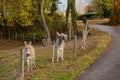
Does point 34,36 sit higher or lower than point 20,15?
lower

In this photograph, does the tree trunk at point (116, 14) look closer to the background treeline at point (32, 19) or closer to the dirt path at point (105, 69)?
the background treeline at point (32, 19)

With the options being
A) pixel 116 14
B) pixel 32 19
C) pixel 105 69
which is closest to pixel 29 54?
pixel 105 69

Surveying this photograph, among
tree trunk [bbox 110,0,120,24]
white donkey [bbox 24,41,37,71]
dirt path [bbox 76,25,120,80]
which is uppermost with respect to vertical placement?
white donkey [bbox 24,41,37,71]

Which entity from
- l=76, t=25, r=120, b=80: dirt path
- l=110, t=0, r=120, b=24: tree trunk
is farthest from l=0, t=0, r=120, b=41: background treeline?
l=76, t=25, r=120, b=80: dirt path

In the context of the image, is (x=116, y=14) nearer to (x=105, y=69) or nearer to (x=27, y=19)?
(x=27, y=19)

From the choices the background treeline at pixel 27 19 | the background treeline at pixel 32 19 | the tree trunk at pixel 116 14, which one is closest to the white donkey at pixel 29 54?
the background treeline at pixel 32 19

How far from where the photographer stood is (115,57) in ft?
66.0

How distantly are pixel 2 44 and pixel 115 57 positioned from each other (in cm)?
2597

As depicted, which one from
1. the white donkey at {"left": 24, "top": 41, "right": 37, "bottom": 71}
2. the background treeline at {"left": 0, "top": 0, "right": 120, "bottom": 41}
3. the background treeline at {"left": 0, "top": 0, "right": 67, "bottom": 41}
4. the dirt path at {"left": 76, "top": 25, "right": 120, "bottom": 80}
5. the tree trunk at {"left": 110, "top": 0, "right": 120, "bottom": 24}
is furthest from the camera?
the tree trunk at {"left": 110, "top": 0, "right": 120, "bottom": 24}

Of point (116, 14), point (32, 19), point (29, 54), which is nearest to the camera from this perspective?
point (29, 54)

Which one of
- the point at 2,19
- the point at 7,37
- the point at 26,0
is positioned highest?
the point at 26,0

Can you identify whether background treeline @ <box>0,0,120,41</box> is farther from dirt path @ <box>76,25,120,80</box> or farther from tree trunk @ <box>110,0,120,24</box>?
dirt path @ <box>76,25,120,80</box>

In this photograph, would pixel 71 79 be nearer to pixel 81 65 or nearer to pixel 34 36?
pixel 81 65

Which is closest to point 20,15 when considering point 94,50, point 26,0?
point 26,0
